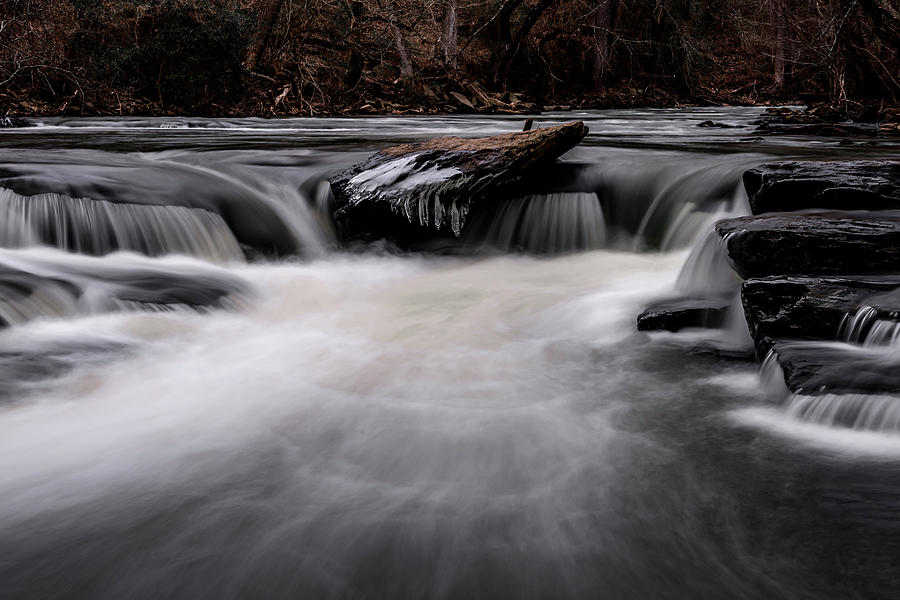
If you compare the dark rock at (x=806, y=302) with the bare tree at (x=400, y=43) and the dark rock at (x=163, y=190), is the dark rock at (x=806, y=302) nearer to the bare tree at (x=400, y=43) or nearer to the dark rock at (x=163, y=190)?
the dark rock at (x=163, y=190)

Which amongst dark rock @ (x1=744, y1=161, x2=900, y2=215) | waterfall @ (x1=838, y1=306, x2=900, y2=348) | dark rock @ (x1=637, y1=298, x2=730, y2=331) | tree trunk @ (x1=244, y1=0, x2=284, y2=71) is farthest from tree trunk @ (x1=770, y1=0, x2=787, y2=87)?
waterfall @ (x1=838, y1=306, x2=900, y2=348)

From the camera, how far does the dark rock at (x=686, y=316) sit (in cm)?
A: 365

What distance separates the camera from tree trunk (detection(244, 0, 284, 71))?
50.4 ft

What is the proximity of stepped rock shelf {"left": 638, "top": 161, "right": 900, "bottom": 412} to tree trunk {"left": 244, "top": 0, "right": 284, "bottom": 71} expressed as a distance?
13133 millimetres

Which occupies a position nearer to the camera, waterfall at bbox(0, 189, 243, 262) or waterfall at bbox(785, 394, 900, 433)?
waterfall at bbox(785, 394, 900, 433)

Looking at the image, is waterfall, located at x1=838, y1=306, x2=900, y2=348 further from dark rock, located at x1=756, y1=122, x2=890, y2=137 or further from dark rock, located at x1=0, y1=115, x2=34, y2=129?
→ dark rock, located at x1=0, y1=115, x2=34, y2=129

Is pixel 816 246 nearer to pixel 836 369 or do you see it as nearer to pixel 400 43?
pixel 836 369

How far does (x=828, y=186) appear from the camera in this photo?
4238 mm

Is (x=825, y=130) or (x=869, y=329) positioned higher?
(x=825, y=130)

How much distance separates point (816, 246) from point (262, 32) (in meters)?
14.4

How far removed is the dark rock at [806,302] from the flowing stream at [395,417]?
211 mm

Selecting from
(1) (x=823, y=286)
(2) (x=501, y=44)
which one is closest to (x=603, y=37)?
(2) (x=501, y=44)

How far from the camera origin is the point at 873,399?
2.46 meters

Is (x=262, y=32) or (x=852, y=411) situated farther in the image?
(x=262, y=32)
